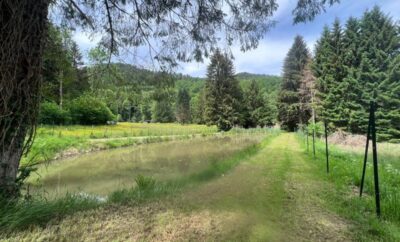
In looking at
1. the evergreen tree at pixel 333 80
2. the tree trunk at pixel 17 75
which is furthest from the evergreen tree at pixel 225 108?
the tree trunk at pixel 17 75

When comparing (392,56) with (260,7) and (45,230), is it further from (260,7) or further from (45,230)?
(45,230)

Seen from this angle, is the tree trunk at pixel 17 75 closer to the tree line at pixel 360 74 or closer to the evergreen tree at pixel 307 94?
the tree line at pixel 360 74

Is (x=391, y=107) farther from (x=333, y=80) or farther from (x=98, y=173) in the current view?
(x=98, y=173)

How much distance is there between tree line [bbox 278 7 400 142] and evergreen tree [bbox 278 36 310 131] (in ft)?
25.7

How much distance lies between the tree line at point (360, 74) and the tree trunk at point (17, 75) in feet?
49.4

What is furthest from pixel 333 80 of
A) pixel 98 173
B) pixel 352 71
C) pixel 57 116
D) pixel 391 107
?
pixel 57 116

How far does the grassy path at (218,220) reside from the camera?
3309mm

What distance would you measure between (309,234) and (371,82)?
20.8 meters

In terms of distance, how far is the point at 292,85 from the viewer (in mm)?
41312

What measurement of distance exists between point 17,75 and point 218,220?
321 cm

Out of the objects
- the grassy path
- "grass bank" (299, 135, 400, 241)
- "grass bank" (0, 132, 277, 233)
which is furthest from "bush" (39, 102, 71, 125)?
"grass bank" (299, 135, 400, 241)

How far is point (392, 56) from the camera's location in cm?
2025

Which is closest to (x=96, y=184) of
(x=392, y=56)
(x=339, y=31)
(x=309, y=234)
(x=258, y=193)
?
(x=258, y=193)

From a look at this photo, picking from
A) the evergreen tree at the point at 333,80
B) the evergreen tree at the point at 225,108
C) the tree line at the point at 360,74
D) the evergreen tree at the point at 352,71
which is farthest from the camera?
the evergreen tree at the point at 225,108
